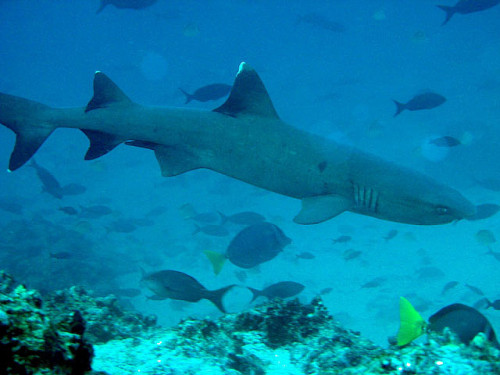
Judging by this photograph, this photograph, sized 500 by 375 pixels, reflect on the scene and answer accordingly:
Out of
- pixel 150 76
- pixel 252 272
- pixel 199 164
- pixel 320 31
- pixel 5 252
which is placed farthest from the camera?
pixel 150 76

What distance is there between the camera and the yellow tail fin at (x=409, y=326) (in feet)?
6.96

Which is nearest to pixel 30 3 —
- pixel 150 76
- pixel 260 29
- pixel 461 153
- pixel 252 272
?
pixel 150 76

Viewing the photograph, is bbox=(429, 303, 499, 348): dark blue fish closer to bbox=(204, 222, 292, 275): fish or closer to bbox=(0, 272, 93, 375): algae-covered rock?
bbox=(0, 272, 93, 375): algae-covered rock

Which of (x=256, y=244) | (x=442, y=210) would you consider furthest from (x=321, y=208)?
(x=256, y=244)

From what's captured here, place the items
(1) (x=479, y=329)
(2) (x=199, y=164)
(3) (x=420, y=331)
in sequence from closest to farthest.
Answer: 1. (3) (x=420, y=331)
2. (1) (x=479, y=329)
3. (2) (x=199, y=164)

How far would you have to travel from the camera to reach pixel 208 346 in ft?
7.58

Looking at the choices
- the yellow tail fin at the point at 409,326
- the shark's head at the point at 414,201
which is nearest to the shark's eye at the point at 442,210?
the shark's head at the point at 414,201

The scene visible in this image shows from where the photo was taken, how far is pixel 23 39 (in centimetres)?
5822

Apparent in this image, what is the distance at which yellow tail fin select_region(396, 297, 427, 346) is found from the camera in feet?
6.96

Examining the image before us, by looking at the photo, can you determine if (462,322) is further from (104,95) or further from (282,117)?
(282,117)

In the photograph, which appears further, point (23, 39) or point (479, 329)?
point (23, 39)

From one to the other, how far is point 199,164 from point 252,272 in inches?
552

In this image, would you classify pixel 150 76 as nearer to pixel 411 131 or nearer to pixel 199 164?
pixel 411 131

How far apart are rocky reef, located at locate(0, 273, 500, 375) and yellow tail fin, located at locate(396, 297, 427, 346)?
0.52ft
